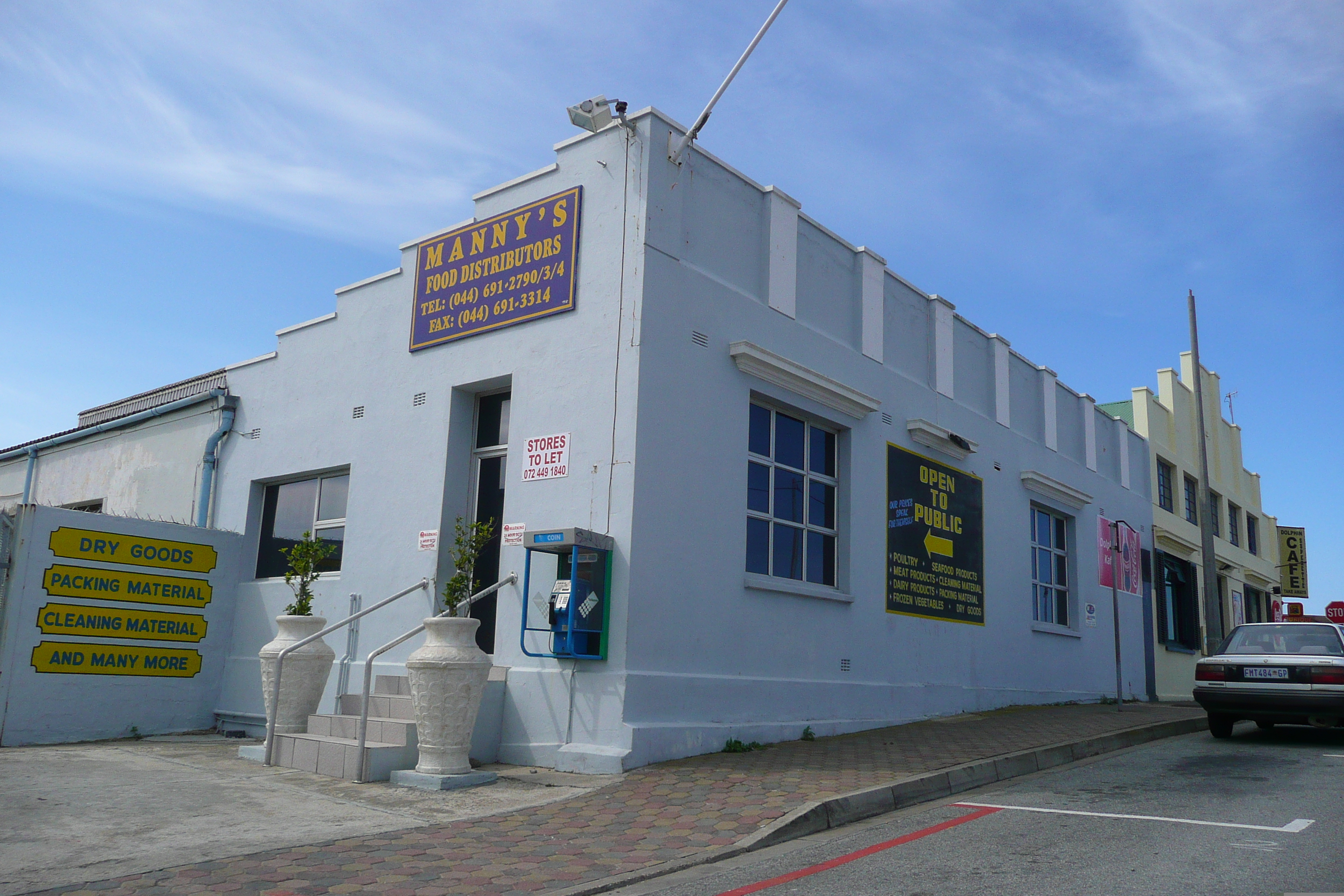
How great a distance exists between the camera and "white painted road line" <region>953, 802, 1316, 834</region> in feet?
21.7

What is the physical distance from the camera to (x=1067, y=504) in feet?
59.0

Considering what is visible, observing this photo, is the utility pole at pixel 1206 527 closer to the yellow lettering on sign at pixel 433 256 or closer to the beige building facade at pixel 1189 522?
the beige building facade at pixel 1189 522

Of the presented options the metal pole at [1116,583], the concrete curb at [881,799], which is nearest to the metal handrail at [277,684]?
the concrete curb at [881,799]

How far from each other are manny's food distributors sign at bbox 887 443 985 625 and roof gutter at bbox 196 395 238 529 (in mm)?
9274

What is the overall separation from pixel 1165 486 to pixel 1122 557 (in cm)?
488

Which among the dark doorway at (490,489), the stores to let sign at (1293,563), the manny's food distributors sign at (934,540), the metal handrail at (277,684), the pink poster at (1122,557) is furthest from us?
the stores to let sign at (1293,563)

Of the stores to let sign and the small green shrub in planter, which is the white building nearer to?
the small green shrub in planter

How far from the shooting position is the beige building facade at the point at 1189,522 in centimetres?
2209

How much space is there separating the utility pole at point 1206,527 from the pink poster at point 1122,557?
5.35 feet

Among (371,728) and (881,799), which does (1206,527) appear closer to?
(881,799)

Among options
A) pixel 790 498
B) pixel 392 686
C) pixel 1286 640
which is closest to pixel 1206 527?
pixel 1286 640

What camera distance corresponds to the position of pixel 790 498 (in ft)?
38.4

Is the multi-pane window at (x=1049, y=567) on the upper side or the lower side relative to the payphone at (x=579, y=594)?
upper

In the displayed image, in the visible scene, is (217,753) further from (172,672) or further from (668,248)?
(668,248)
